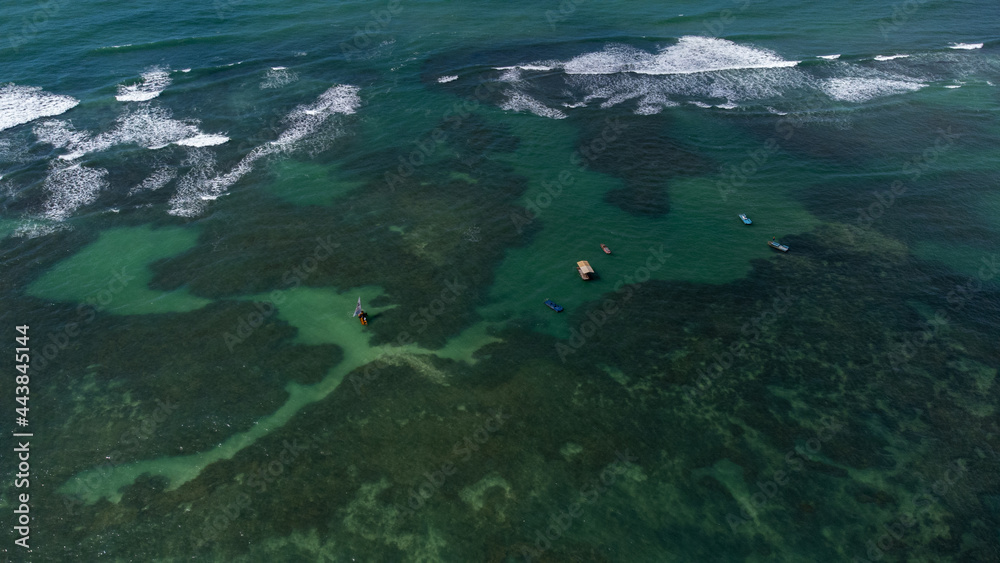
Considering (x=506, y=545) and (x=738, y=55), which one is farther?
(x=738, y=55)

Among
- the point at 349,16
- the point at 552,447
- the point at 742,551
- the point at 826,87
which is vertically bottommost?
the point at 742,551

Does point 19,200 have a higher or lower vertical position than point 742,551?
higher

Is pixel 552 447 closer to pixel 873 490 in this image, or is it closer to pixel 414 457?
pixel 414 457

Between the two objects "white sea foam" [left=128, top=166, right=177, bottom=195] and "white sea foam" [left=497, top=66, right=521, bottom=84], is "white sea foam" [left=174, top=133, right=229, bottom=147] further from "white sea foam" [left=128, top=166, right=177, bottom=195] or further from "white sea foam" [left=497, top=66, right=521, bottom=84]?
"white sea foam" [left=497, top=66, right=521, bottom=84]

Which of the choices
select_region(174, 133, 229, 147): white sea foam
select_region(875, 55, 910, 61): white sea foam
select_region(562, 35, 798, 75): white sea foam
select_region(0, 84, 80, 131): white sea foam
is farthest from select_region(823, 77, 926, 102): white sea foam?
select_region(0, 84, 80, 131): white sea foam

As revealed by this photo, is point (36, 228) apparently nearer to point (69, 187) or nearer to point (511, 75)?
point (69, 187)

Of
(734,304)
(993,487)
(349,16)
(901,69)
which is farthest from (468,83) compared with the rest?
(993,487)

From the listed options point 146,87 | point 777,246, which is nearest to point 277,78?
point 146,87
